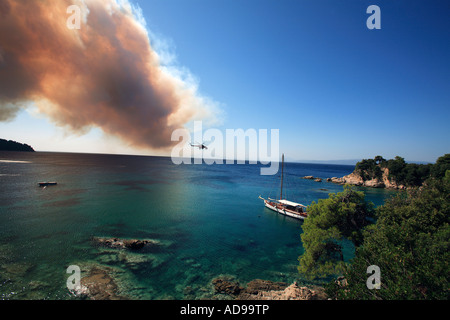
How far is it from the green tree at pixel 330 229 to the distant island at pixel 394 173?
71138mm

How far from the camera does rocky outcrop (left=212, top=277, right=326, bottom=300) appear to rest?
14.8m

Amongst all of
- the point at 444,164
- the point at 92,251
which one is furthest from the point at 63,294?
the point at 444,164

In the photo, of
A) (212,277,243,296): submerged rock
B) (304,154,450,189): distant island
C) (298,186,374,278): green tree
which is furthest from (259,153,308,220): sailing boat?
(304,154,450,189): distant island

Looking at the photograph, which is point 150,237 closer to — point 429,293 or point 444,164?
point 429,293

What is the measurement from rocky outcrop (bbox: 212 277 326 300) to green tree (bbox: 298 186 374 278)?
2479mm

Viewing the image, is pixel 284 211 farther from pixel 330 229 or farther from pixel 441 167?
pixel 441 167

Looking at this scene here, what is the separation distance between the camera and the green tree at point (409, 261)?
9625mm

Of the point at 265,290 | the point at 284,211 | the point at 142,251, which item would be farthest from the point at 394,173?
the point at 142,251

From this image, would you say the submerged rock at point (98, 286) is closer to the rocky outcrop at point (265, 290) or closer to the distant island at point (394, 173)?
the rocky outcrop at point (265, 290)

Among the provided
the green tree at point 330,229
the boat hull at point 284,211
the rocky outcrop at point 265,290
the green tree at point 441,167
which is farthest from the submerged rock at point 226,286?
the green tree at point 441,167

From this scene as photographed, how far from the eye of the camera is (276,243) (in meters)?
28.9

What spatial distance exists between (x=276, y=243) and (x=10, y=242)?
38.1m
